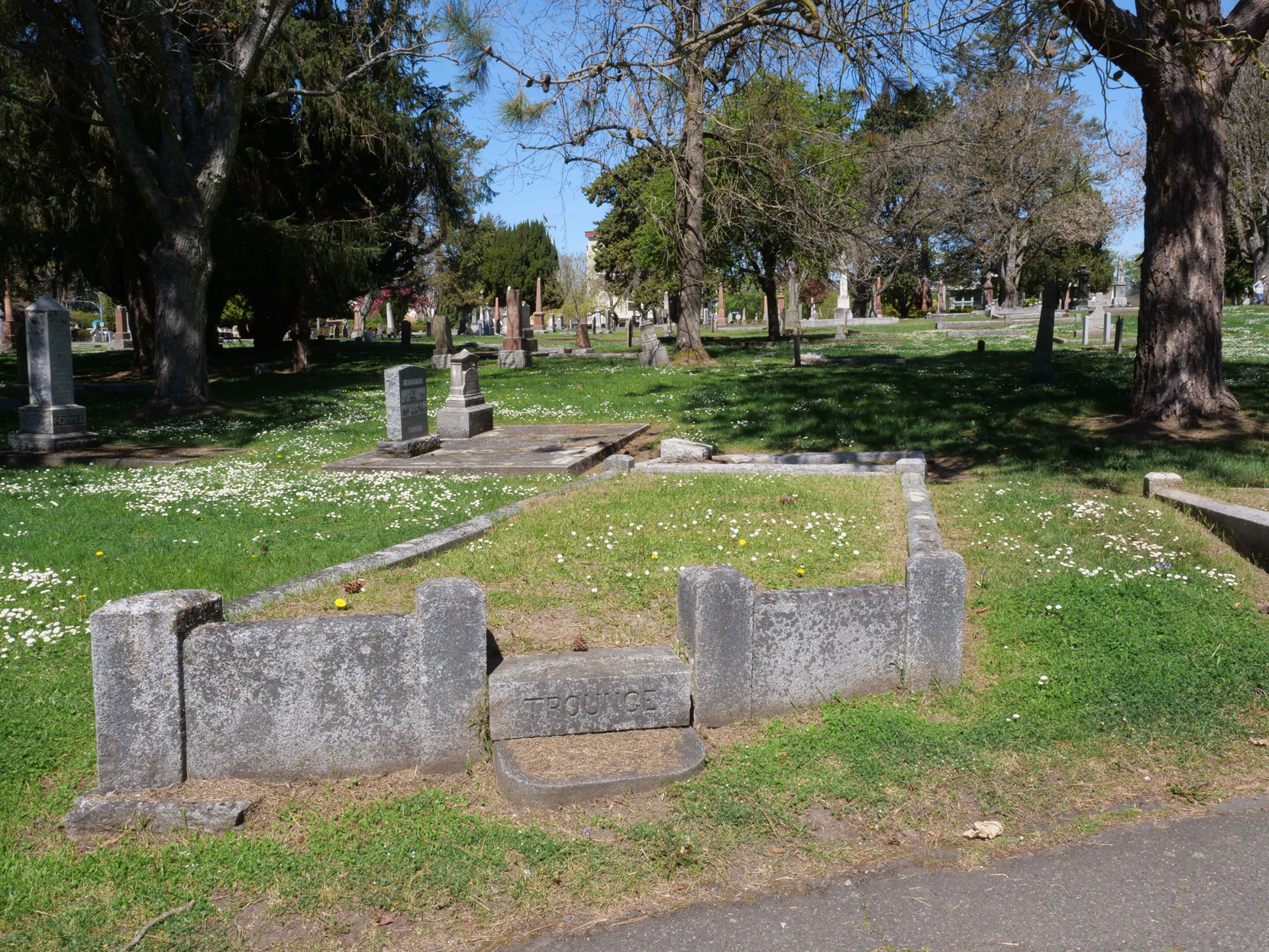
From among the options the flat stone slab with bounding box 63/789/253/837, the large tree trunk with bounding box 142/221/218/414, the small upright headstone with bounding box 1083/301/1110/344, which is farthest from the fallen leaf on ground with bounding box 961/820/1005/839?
the small upright headstone with bounding box 1083/301/1110/344

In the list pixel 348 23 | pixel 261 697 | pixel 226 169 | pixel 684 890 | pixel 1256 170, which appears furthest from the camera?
pixel 1256 170

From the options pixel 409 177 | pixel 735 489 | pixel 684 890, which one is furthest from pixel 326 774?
pixel 409 177

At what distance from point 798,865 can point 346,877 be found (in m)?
1.76

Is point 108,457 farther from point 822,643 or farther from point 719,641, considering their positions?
point 822,643

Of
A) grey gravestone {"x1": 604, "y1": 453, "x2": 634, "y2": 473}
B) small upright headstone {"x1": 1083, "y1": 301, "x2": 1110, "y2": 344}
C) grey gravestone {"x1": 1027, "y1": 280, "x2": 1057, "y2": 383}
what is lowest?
grey gravestone {"x1": 604, "y1": 453, "x2": 634, "y2": 473}

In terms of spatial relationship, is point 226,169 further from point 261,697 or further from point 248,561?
point 261,697

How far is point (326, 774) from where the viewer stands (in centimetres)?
445

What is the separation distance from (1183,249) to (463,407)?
31.9ft

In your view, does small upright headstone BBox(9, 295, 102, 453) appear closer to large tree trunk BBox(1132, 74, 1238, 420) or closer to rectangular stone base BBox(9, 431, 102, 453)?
rectangular stone base BBox(9, 431, 102, 453)

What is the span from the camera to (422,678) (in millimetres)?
4387

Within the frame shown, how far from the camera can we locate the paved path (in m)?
3.40

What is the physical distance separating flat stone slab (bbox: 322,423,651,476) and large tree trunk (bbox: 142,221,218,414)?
21.8ft

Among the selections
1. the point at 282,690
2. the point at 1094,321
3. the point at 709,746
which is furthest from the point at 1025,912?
the point at 1094,321

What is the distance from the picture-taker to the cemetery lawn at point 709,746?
3705 millimetres
